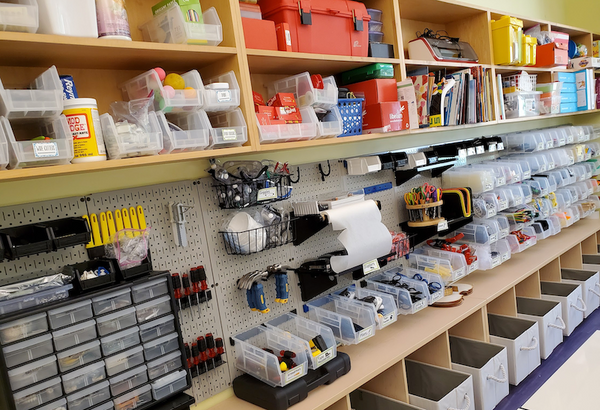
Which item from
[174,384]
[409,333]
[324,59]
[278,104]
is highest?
[324,59]

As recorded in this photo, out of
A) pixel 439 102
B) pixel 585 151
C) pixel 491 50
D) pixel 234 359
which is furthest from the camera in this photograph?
pixel 585 151

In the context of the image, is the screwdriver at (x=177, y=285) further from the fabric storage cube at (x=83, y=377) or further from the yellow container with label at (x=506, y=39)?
the yellow container with label at (x=506, y=39)

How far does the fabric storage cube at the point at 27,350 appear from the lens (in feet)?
4.02

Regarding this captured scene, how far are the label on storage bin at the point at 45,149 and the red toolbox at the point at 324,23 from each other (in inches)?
41.7

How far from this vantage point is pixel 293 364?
73.9 inches

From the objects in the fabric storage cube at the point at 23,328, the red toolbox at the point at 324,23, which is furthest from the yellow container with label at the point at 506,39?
the fabric storage cube at the point at 23,328

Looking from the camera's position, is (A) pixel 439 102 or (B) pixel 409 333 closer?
(B) pixel 409 333

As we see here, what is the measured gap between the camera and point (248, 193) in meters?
1.91

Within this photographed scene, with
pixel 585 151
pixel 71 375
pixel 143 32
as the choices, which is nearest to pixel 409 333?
pixel 71 375

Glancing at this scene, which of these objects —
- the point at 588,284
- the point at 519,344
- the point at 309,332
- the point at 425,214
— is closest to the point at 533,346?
the point at 519,344

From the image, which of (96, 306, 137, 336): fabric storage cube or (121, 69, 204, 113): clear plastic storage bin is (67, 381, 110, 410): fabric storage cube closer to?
(96, 306, 137, 336): fabric storage cube

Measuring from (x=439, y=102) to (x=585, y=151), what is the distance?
2481 mm

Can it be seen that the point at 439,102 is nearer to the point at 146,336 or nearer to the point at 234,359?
the point at 234,359

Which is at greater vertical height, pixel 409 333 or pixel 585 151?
pixel 585 151
